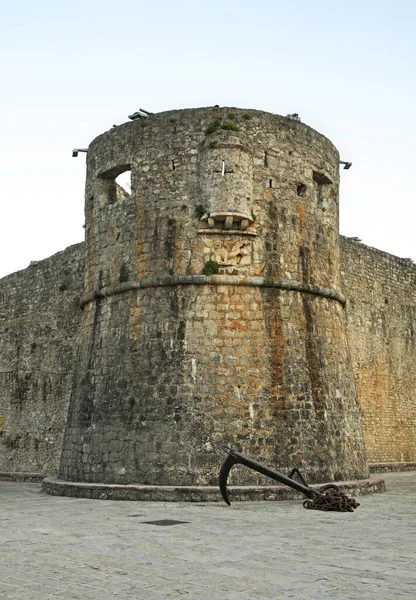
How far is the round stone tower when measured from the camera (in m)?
11.0

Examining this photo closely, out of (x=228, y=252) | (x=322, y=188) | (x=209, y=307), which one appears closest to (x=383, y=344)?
(x=322, y=188)

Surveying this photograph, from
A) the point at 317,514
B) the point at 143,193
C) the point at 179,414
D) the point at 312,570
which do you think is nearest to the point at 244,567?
the point at 312,570

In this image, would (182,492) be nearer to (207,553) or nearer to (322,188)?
(207,553)

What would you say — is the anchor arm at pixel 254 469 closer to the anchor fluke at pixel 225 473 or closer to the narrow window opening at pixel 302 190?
the anchor fluke at pixel 225 473

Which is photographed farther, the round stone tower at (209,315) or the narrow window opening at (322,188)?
the narrow window opening at (322,188)

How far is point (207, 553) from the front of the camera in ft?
19.4

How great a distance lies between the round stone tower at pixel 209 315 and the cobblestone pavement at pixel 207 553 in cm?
163

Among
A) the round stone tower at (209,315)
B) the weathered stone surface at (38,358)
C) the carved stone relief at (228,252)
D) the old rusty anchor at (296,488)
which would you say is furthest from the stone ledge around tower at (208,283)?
the weathered stone surface at (38,358)

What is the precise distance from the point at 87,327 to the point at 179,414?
2.80m

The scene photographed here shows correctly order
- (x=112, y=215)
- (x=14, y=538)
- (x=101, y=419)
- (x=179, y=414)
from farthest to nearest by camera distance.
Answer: (x=112, y=215), (x=101, y=419), (x=179, y=414), (x=14, y=538)

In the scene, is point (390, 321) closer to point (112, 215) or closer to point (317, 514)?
point (112, 215)

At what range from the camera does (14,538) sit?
6754mm

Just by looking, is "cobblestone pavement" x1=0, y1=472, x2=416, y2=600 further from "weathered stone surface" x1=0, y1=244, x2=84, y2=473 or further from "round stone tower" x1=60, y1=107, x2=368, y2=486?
"weathered stone surface" x1=0, y1=244, x2=84, y2=473

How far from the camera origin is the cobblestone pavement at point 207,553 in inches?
183
